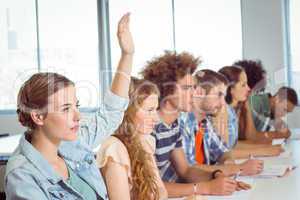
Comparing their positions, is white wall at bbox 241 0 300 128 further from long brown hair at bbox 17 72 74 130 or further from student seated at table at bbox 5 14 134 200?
long brown hair at bbox 17 72 74 130

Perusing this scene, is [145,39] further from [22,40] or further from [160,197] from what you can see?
[160,197]

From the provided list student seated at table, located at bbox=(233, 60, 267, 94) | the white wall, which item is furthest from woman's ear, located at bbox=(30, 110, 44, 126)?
the white wall

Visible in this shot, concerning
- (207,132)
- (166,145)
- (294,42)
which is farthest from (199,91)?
(294,42)

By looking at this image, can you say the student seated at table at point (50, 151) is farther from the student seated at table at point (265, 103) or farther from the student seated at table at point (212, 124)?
the student seated at table at point (265, 103)

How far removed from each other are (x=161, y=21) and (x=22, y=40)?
1.94 meters

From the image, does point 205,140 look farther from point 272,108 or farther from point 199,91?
point 272,108

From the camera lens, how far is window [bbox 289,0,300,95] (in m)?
5.44

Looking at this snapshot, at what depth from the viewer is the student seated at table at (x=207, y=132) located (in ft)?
8.40

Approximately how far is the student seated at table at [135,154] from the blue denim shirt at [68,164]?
63 millimetres

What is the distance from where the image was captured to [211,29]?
578cm

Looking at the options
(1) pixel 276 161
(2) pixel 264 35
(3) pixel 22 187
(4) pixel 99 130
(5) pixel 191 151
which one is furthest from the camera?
(2) pixel 264 35

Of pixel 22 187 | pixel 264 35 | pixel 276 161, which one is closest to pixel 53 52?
pixel 264 35

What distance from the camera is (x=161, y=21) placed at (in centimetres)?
597

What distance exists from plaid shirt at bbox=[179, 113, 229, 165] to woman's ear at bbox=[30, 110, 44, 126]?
1148 mm
